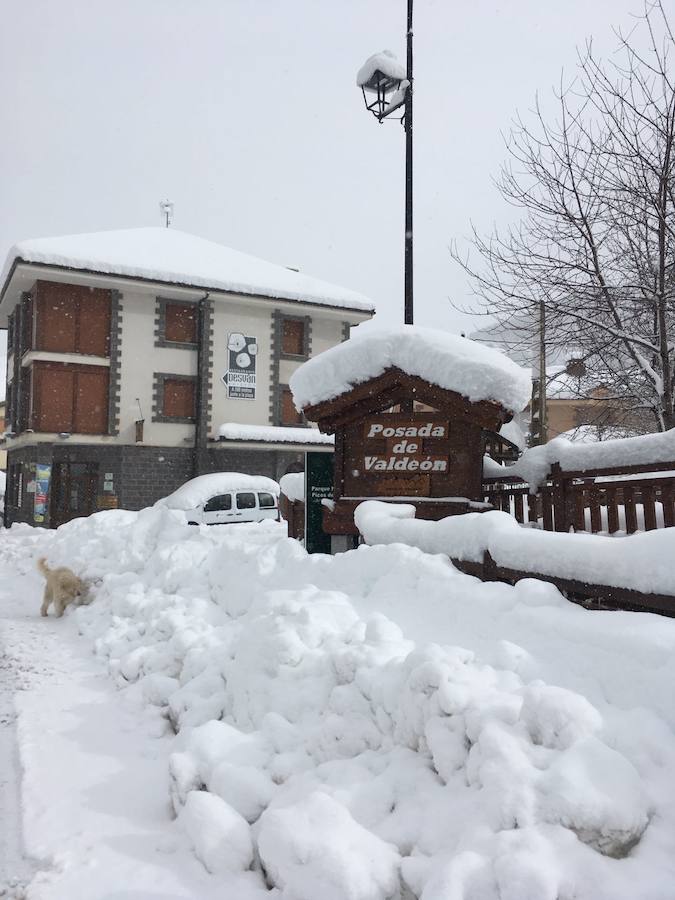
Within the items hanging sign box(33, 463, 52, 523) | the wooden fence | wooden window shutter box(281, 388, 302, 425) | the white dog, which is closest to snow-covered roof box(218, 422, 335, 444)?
wooden window shutter box(281, 388, 302, 425)

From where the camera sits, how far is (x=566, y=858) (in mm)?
2258

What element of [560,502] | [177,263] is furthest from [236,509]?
[560,502]

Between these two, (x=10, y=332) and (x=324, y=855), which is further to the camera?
(x=10, y=332)

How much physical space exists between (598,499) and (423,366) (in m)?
2.51

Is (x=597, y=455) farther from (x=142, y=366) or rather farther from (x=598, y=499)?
(x=142, y=366)

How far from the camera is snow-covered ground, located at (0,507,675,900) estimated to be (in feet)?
7.76

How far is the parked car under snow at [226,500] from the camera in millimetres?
18609

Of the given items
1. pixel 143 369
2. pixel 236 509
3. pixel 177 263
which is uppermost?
pixel 177 263

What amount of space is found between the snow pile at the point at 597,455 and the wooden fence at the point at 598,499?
77 mm

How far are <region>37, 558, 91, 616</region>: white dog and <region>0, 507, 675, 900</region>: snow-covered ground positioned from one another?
111 inches

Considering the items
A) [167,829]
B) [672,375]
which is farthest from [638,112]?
[167,829]

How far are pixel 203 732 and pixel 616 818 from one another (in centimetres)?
220

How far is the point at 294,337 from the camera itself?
29391 mm

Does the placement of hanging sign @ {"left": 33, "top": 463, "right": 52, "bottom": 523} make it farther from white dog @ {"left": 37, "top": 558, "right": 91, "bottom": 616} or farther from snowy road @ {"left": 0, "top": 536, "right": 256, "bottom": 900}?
snowy road @ {"left": 0, "top": 536, "right": 256, "bottom": 900}
